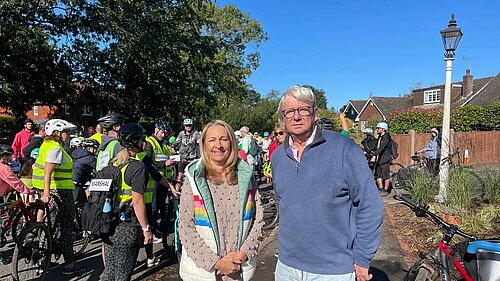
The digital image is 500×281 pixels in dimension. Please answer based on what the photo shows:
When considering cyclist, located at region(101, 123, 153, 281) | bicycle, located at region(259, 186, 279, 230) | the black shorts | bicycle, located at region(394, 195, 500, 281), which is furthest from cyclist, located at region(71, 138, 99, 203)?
the black shorts

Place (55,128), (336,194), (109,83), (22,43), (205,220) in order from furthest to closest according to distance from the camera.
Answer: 1. (109,83)
2. (22,43)
3. (55,128)
4. (205,220)
5. (336,194)

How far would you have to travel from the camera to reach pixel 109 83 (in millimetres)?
18906

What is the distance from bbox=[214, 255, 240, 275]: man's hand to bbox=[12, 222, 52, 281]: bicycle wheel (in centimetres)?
294

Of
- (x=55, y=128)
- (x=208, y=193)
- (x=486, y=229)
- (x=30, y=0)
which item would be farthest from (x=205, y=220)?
(x=30, y=0)

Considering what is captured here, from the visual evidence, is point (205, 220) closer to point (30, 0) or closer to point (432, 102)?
point (30, 0)

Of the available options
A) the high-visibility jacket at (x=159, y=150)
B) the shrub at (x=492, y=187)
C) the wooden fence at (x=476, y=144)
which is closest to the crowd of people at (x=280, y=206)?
the high-visibility jacket at (x=159, y=150)

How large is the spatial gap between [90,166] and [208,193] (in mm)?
3903

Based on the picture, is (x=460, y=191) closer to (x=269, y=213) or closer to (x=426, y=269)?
(x=269, y=213)

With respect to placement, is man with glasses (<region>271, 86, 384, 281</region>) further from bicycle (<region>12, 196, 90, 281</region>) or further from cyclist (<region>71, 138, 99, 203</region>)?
cyclist (<region>71, 138, 99, 203</region>)

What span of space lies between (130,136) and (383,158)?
8.69 metres

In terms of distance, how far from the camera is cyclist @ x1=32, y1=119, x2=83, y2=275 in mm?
4910

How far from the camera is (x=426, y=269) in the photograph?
350cm

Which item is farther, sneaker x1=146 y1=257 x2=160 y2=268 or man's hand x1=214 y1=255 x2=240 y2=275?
sneaker x1=146 y1=257 x2=160 y2=268

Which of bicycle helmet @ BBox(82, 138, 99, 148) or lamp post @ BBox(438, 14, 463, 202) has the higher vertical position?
lamp post @ BBox(438, 14, 463, 202)
